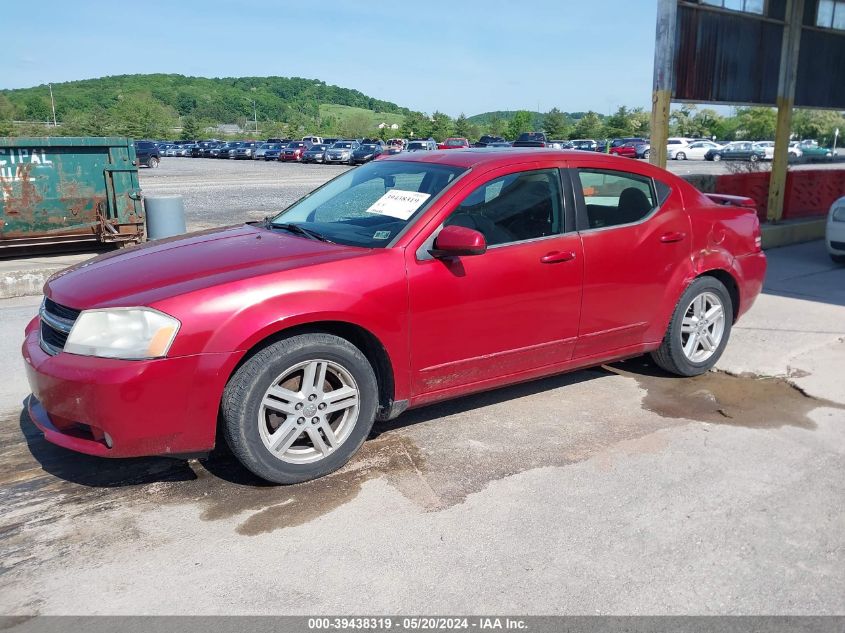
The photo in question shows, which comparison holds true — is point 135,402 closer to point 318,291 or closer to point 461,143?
point 318,291

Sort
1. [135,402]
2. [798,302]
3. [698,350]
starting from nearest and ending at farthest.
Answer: [135,402], [698,350], [798,302]

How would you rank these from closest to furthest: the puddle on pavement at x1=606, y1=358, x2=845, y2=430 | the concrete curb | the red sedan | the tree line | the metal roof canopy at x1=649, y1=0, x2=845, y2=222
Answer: the red sedan, the puddle on pavement at x1=606, y1=358, x2=845, y2=430, the concrete curb, the metal roof canopy at x1=649, y1=0, x2=845, y2=222, the tree line

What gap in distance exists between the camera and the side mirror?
3764 millimetres

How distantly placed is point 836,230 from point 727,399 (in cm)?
583

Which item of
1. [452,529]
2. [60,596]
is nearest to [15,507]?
[60,596]

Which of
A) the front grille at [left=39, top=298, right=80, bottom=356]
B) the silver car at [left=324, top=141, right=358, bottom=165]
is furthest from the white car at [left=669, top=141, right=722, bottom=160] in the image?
the front grille at [left=39, top=298, right=80, bottom=356]

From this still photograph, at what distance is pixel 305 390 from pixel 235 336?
465 millimetres

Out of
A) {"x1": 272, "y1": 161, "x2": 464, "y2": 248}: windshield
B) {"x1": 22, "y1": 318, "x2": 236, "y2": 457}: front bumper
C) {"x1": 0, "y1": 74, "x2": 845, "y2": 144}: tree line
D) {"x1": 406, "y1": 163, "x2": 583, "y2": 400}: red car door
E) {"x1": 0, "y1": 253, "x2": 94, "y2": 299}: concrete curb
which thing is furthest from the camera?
{"x1": 0, "y1": 74, "x2": 845, "y2": 144}: tree line

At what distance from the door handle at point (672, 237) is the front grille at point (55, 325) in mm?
3592

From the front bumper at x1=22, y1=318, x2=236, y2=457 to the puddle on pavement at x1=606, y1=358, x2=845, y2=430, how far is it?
289 cm

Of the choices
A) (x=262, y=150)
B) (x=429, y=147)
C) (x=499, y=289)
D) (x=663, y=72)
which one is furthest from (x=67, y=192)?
(x=262, y=150)

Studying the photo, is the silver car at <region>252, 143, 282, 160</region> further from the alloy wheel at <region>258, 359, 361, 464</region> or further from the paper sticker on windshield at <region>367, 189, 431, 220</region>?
the alloy wheel at <region>258, 359, 361, 464</region>

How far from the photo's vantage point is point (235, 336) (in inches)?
132

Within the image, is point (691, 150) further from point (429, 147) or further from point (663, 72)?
point (663, 72)
